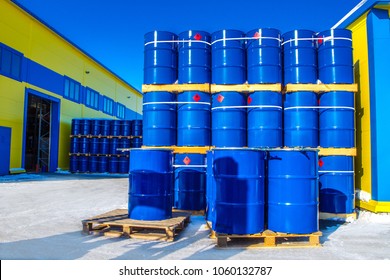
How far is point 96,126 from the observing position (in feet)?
61.6

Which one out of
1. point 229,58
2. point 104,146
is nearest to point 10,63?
point 104,146

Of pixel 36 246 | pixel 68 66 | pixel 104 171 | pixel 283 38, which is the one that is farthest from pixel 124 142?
pixel 36 246

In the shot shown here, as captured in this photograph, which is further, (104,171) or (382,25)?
(104,171)

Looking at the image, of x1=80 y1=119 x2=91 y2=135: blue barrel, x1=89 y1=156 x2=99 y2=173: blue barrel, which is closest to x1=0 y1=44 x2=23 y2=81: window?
x1=80 y1=119 x2=91 y2=135: blue barrel

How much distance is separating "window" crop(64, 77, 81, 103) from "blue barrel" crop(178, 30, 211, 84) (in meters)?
14.8

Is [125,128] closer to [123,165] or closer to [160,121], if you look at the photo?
[123,165]

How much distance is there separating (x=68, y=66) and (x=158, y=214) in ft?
56.7

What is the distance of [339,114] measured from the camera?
672 centimetres

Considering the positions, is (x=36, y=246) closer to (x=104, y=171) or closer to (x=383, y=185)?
(x=383, y=185)

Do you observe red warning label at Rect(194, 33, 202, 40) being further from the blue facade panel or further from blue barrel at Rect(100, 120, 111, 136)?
blue barrel at Rect(100, 120, 111, 136)

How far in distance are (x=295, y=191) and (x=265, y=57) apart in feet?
10.0

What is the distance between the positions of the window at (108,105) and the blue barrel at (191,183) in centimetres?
2091

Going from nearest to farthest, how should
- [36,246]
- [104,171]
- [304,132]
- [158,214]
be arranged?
[36,246], [158,214], [304,132], [104,171]

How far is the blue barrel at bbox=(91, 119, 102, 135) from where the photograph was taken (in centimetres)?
1878
